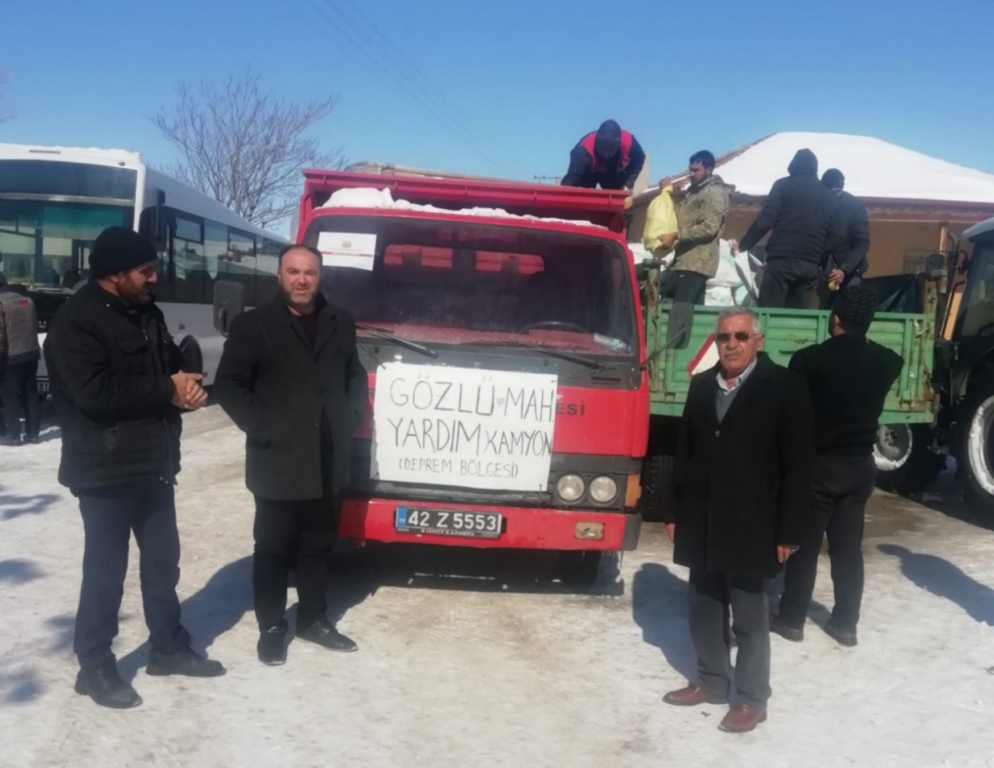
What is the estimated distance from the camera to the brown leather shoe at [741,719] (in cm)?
421

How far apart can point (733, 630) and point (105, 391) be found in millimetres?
2747

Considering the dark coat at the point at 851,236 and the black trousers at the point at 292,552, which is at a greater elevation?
the dark coat at the point at 851,236

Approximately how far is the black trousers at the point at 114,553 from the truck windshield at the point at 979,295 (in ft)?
24.0

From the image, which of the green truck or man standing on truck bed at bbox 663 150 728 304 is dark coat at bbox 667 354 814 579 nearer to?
the green truck

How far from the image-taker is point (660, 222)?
8.18 meters

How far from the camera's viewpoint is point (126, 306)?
420 centimetres

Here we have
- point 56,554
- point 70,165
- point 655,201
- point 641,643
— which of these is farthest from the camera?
point 70,165

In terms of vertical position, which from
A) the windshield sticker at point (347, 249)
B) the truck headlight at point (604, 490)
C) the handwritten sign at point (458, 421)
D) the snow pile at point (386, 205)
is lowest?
the truck headlight at point (604, 490)

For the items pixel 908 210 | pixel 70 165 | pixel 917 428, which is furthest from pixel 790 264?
pixel 908 210

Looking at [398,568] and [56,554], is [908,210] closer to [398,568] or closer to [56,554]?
[398,568]

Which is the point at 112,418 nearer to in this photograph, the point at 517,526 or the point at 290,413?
the point at 290,413

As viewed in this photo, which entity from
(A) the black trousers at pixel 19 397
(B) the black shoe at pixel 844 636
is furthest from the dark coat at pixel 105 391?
(A) the black trousers at pixel 19 397

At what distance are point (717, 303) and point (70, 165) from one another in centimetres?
825

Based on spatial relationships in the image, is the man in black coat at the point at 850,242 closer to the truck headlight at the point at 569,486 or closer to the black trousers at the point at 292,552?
the truck headlight at the point at 569,486
